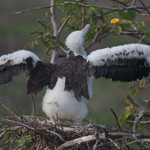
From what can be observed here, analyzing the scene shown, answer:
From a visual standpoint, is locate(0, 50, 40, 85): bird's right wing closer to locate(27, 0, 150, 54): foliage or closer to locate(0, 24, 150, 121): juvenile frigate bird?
locate(0, 24, 150, 121): juvenile frigate bird

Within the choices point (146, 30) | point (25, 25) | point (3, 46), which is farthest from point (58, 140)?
point (25, 25)

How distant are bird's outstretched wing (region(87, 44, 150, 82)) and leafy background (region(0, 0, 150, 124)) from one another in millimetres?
3096

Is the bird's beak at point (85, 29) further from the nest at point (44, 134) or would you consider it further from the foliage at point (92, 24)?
the nest at point (44, 134)

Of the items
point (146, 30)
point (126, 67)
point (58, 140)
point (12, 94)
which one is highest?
point (146, 30)

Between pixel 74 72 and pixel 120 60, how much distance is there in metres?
0.44

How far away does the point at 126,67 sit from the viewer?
16.2 ft

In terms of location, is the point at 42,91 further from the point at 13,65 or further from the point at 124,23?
the point at 124,23

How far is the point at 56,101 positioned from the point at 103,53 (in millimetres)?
615

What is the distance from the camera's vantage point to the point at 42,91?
36.2 ft

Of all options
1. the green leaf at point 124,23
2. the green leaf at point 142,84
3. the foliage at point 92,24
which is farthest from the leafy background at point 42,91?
the green leaf at point 142,84

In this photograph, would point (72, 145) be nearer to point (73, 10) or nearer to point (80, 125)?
point (80, 125)

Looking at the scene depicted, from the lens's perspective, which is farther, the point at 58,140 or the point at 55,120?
the point at 55,120

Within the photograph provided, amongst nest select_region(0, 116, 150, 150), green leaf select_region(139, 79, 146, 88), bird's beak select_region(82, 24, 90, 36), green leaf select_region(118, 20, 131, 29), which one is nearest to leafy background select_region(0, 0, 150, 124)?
bird's beak select_region(82, 24, 90, 36)

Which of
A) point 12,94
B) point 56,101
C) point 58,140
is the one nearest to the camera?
point 58,140
